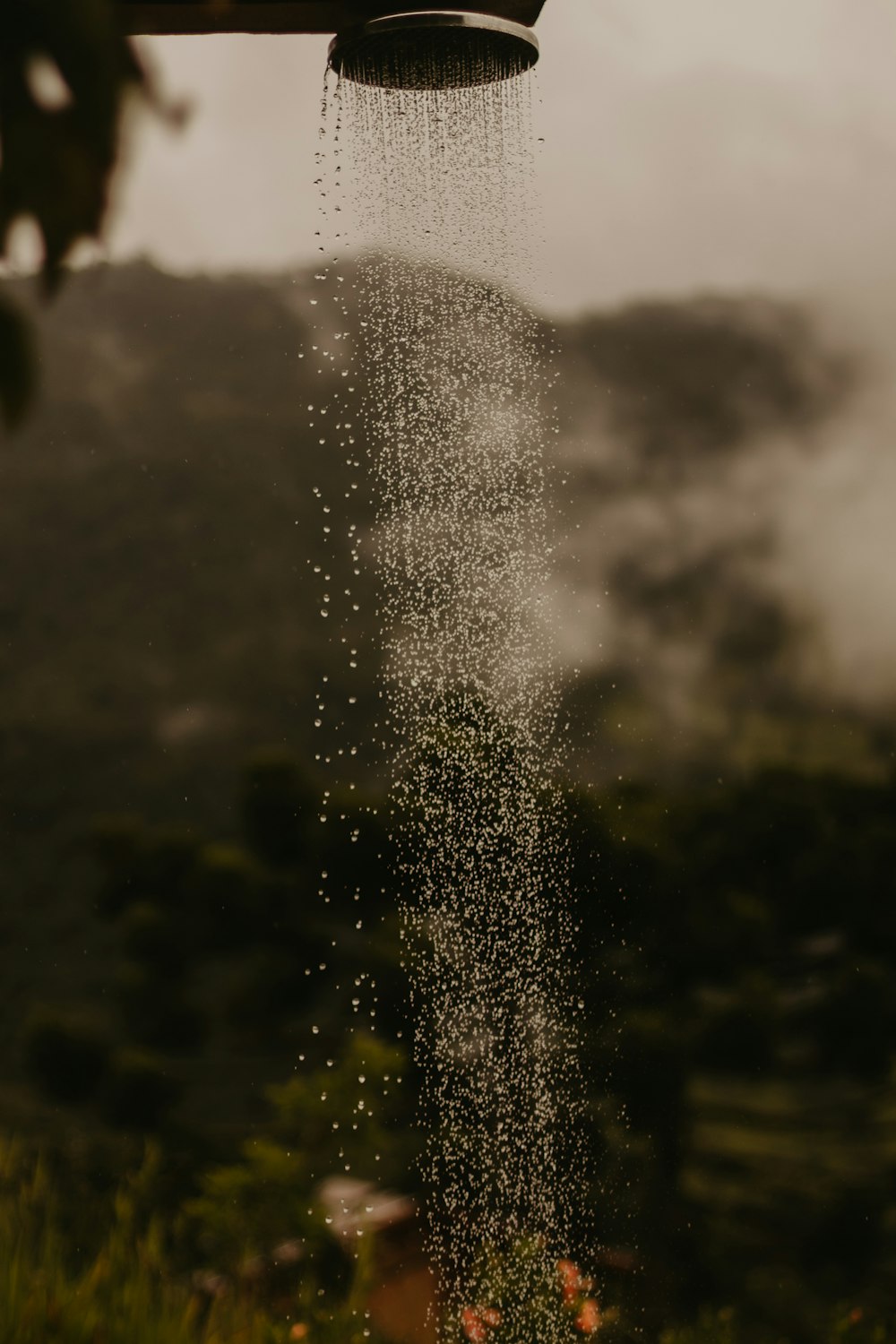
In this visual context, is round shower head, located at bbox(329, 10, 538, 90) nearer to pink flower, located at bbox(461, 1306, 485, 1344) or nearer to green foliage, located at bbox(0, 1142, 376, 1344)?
green foliage, located at bbox(0, 1142, 376, 1344)

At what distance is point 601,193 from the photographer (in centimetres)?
305

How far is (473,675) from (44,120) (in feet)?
8.80

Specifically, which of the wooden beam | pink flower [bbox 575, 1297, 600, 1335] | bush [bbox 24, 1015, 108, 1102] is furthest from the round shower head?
pink flower [bbox 575, 1297, 600, 1335]

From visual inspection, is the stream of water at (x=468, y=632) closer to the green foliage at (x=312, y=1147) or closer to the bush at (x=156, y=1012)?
the green foliage at (x=312, y=1147)

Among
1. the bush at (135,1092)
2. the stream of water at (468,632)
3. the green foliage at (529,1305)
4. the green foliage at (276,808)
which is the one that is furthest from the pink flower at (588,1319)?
the green foliage at (276,808)

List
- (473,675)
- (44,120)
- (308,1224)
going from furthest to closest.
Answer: (473,675), (308,1224), (44,120)

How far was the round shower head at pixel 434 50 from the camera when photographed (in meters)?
1.49

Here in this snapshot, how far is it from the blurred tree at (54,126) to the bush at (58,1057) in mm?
2674

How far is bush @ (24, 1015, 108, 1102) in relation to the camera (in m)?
2.92

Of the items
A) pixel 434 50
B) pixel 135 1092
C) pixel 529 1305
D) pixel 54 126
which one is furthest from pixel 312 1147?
pixel 54 126

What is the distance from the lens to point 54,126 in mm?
500

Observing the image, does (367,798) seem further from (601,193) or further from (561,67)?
(561,67)

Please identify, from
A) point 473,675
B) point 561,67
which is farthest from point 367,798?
point 561,67

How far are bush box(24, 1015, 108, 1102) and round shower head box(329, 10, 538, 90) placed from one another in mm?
2093
